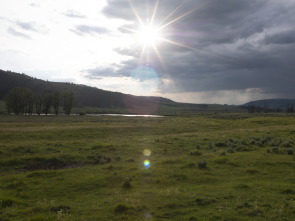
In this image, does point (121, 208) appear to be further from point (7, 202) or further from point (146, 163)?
point (146, 163)

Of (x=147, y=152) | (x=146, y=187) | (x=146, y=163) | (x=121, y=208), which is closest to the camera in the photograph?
(x=121, y=208)

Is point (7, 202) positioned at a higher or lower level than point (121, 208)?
lower

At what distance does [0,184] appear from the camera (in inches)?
566

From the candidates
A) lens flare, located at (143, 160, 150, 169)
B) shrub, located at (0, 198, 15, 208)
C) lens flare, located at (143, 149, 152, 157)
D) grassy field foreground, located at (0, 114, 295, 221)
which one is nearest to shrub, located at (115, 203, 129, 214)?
grassy field foreground, located at (0, 114, 295, 221)

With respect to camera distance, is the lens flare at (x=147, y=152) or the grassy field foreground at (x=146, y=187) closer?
the grassy field foreground at (x=146, y=187)

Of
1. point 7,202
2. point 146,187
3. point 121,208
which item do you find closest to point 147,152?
point 146,187

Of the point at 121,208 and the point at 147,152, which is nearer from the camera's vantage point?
the point at 121,208

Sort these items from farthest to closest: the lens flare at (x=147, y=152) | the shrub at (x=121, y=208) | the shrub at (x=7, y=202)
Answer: the lens flare at (x=147, y=152)
the shrub at (x=7, y=202)
the shrub at (x=121, y=208)

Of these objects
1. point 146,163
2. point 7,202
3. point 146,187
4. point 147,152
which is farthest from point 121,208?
point 147,152

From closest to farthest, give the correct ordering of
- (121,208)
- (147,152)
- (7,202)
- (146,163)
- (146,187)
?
(121,208), (7,202), (146,187), (146,163), (147,152)

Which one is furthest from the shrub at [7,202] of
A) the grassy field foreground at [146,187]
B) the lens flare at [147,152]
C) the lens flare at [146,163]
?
the lens flare at [147,152]

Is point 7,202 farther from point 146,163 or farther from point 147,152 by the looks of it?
point 147,152

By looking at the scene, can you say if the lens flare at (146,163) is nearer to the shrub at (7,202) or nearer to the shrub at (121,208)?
the shrub at (121,208)

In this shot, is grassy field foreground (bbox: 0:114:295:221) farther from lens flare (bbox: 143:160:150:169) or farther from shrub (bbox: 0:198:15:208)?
lens flare (bbox: 143:160:150:169)
